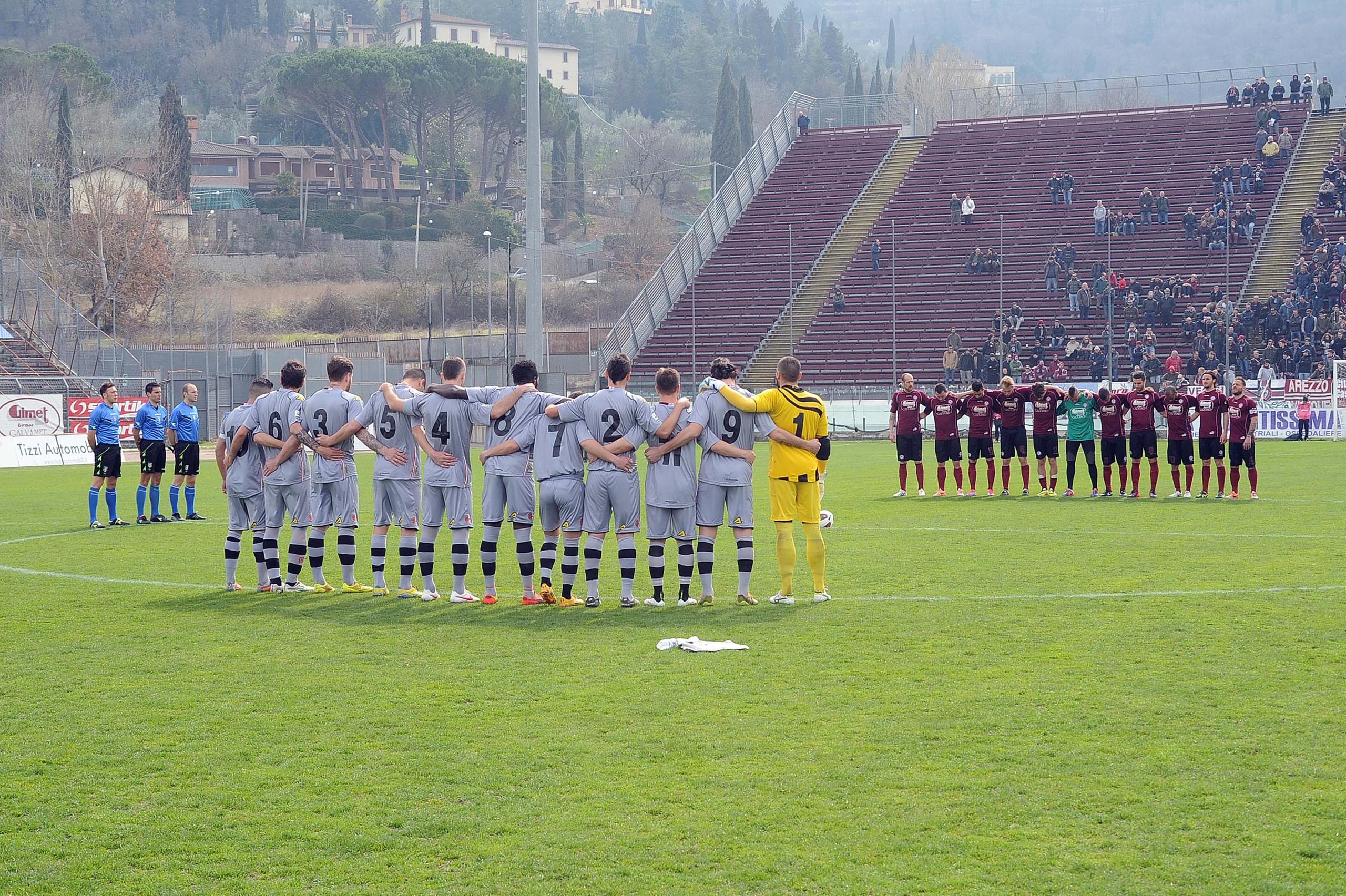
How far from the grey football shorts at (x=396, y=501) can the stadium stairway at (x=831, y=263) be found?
112ft

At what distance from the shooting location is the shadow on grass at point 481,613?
36.8 feet

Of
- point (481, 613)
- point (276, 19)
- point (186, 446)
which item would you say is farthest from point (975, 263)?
point (276, 19)

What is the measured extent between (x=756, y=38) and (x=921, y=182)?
136m

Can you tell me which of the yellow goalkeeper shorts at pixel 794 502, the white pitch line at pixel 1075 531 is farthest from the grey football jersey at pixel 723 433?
the white pitch line at pixel 1075 531

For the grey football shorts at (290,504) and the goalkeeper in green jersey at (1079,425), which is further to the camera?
the goalkeeper in green jersey at (1079,425)

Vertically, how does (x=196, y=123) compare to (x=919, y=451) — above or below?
above

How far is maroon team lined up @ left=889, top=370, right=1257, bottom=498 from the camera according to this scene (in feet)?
71.5

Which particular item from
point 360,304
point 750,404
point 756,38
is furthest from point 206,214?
point 756,38

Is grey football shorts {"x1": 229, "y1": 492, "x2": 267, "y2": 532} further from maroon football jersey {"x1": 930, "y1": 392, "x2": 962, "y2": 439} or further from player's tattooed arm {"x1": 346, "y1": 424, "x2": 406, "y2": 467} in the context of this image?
maroon football jersey {"x1": 930, "y1": 392, "x2": 962, "y2": 439}

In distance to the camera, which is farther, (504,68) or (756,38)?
(756,38)

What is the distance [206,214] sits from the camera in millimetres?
94250

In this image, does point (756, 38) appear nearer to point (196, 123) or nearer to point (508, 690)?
point (196, 123)

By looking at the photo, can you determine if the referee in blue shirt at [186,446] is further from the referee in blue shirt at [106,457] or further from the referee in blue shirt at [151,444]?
the referee in blue shirt at [106,457]

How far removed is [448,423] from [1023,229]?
45462mm
